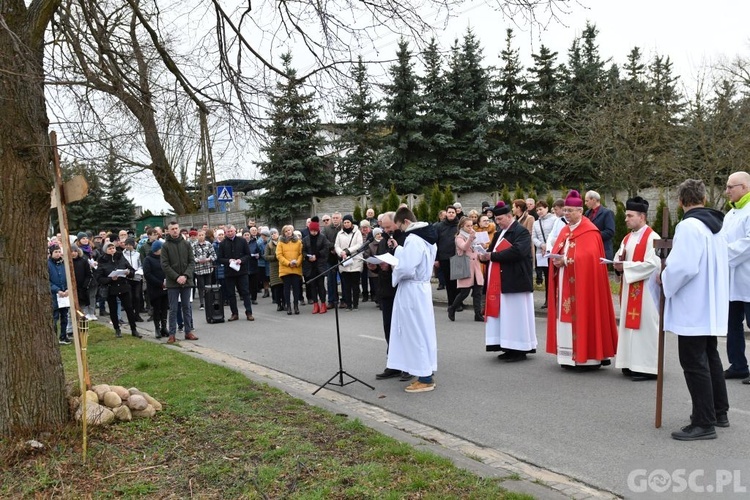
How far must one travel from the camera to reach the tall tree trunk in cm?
559

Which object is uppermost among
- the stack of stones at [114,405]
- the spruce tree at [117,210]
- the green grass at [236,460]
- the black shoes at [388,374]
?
the spruce tree at [117,210]

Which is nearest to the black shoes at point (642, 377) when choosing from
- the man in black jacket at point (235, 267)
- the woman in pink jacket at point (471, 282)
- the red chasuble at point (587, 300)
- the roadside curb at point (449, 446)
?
the red chasuble at point (587, 300)

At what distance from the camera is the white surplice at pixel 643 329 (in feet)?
25.5

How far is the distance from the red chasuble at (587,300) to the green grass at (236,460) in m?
3.38

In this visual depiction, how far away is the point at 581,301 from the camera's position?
832 centimetres

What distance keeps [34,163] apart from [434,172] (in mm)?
30120

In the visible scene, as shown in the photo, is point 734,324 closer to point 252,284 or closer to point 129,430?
point 129,430

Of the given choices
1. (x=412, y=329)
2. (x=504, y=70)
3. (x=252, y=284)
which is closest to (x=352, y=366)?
(x=412, y=329)

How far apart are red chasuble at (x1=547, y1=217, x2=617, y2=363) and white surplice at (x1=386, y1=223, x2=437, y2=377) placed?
1.75 meters

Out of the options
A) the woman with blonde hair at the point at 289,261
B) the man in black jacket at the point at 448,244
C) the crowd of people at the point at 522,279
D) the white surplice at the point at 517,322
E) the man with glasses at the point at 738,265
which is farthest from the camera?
the woman with blonde hair at the point at 289,261

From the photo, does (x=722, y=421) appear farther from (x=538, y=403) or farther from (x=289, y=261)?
(x=289, y=261)

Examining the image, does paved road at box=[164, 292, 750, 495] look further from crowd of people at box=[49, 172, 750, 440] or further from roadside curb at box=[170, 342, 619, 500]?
crowd of people at box=[49, 172, 750, 440]

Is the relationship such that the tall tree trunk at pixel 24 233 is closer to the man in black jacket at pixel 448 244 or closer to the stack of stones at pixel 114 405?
the stack of stones at pixel 114 405

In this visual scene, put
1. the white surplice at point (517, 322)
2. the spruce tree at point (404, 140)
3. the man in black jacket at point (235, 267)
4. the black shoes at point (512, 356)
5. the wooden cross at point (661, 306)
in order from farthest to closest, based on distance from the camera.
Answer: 1. the spruce tree at point (404, 140)
2. the man in black jacket at point (235, 267)
3. the black shoes at point (512, 356)
4. the white surplice at point (517, 322)
5. the wooden cross at point (661, 306)
